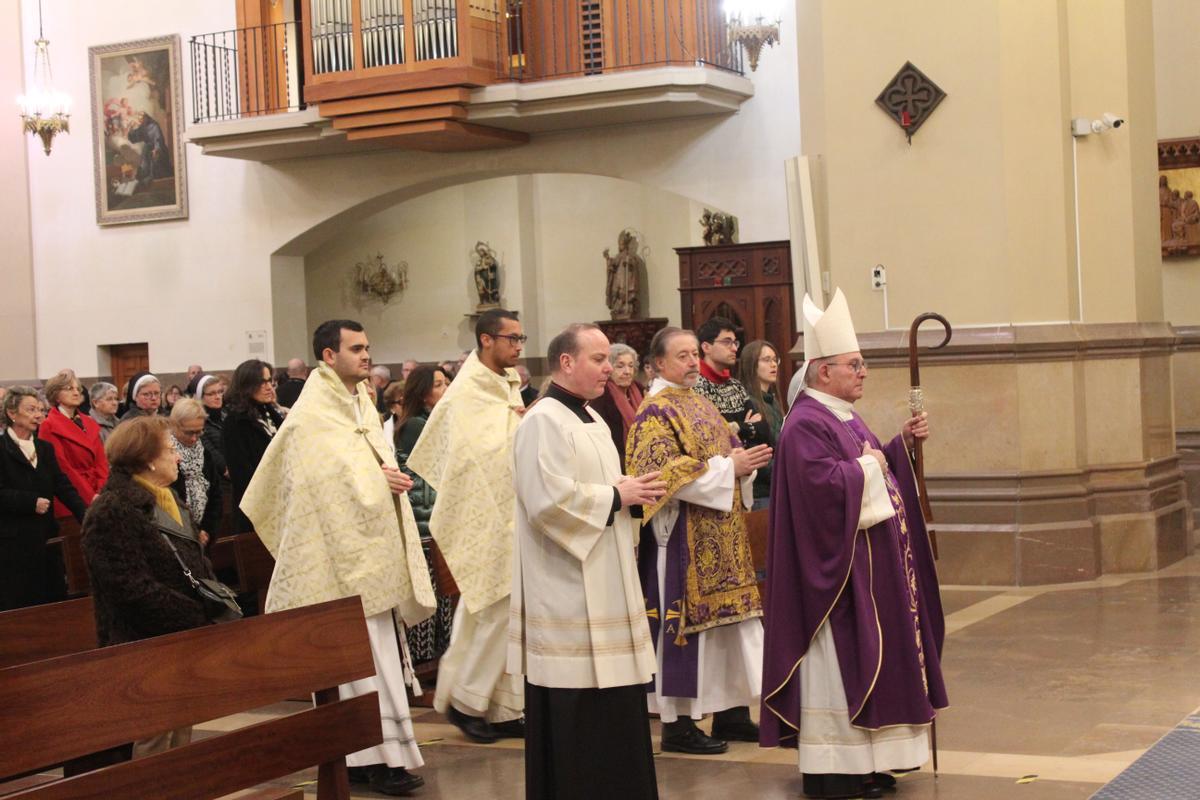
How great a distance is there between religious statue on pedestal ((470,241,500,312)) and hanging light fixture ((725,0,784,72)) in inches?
260

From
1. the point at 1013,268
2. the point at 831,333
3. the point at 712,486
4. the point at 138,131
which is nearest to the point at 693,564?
the point at 712,486

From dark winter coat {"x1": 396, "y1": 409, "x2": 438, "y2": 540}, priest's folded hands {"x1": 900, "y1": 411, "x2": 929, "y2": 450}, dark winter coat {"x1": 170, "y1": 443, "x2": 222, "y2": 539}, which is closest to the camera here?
priest's folded hands {"x1": 900, "y1": 411, "x2": 929, "y2": 450}

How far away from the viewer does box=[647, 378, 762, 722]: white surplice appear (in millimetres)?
5539

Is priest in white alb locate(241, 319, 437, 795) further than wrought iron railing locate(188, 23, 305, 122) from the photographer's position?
No

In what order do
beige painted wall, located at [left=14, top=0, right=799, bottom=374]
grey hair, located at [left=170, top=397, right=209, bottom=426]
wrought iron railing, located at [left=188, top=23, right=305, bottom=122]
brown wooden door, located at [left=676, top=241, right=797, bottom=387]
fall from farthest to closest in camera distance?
wrought iron railing, located at [left=188, top=23, right=305, bottom=122] < beige painted wall, located at [left=14, top=0, right=799, bottom=374] < brown wooden door, located at [left=676, top=241, right=797, bottom=387] < grey hair, located at [left=170, top=397, right=209, bottom=426]

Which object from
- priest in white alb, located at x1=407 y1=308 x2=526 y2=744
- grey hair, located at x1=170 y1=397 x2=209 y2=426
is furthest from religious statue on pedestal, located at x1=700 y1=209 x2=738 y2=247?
priest in white alb, located at x1=407 y1=308 x2=526 y2=744

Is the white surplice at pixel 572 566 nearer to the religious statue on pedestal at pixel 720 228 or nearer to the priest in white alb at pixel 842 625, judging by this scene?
the priest in white alb at pixel 842 625

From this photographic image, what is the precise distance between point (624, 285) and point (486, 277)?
1.86 metres

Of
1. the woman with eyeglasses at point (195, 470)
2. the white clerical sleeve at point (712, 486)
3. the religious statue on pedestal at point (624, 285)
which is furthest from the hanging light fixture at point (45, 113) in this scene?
the white clerical sleeve at point (712, 486)

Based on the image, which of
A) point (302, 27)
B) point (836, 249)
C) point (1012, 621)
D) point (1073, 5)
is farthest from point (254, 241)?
point (1012, 621)

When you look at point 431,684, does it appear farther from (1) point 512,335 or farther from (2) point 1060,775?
(2) point 1060,775

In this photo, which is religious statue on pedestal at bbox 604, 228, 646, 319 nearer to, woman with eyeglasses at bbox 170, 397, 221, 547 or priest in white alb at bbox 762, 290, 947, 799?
woman with eyeglasses at bbox 170, 397, 221, 547

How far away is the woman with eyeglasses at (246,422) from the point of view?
7.32m

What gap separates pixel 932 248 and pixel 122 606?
599cm
